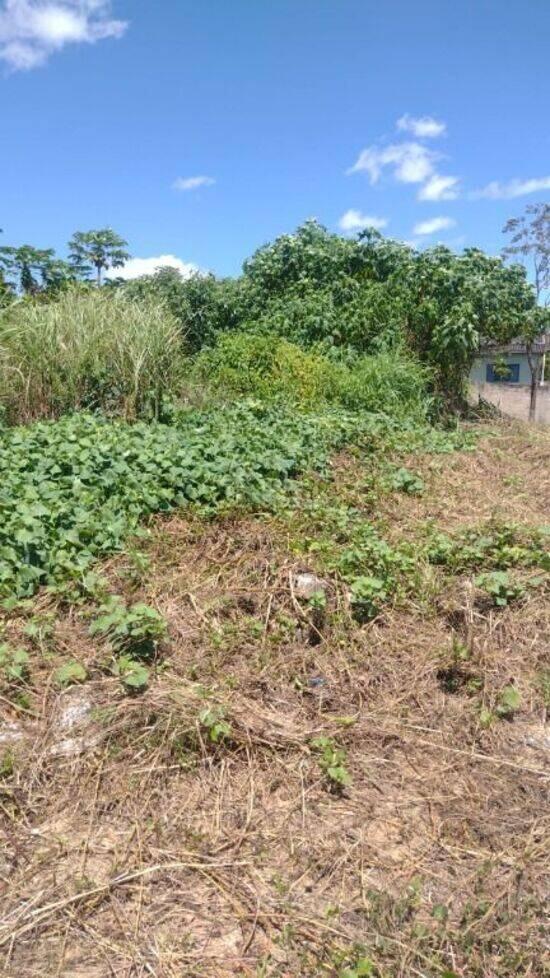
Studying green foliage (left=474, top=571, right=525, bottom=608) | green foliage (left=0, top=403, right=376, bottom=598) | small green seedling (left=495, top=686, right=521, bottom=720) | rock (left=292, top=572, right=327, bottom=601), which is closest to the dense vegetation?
green foliage (left=0, top=403, right=376, bottom=598)

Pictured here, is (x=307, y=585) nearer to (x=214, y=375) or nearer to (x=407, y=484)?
(x=407, y=484)

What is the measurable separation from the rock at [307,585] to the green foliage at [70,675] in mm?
1089

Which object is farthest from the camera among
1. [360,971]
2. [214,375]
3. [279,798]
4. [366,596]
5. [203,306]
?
[203,306]

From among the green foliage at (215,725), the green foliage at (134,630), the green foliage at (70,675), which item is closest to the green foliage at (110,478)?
the green foliage at (134,630)

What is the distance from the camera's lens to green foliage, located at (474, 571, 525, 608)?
3543 mm

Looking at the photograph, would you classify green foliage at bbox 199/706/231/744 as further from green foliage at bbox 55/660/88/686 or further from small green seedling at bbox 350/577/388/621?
small green seedling at bbox 350/577/388/621

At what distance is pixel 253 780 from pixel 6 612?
1.40m

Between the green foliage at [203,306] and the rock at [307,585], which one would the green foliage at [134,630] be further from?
the green foliage at [203,306]

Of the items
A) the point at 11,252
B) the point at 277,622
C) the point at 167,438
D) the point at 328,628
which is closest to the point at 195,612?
the point at 277,622

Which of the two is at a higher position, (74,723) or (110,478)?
(110,478)

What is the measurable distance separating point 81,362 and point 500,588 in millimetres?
4274

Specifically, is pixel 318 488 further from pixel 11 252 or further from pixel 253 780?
pixel 11 252

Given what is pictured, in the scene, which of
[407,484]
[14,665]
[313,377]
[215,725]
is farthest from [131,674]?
[313,377]

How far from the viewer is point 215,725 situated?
103 inches
